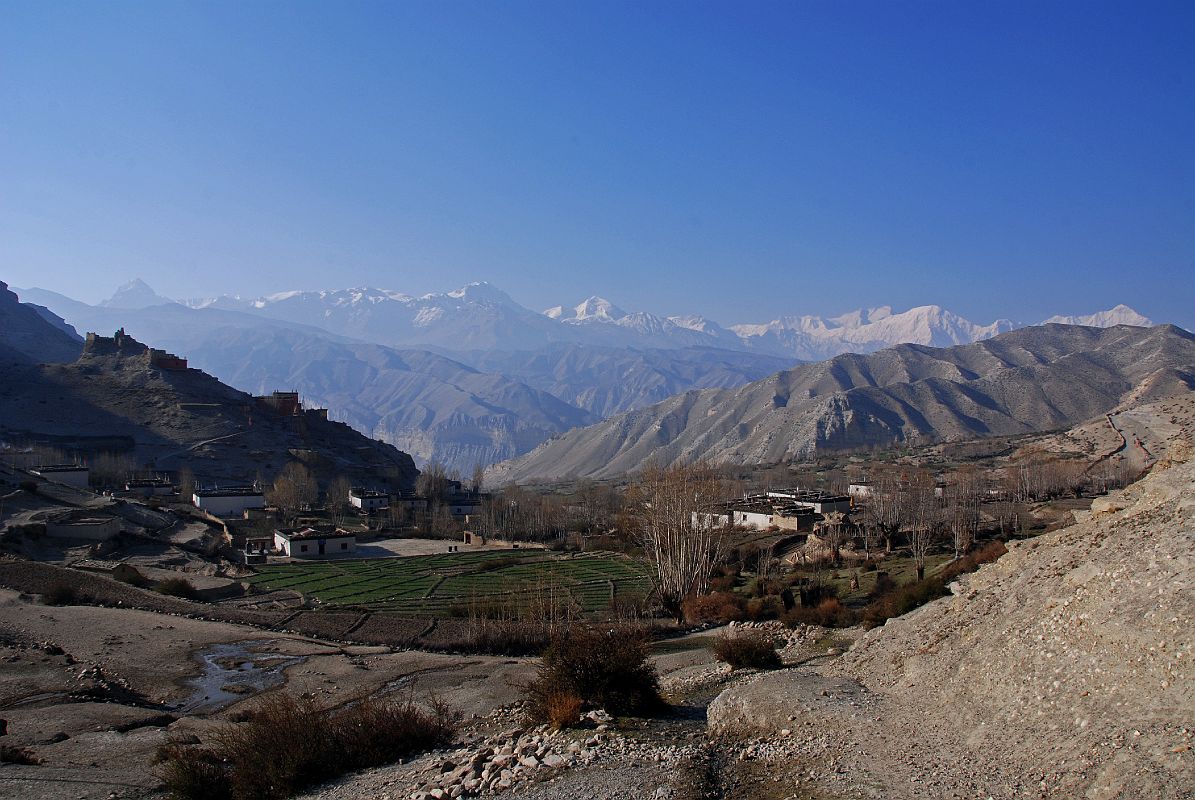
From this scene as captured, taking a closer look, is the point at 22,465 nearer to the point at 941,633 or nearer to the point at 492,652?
the point at 492,652

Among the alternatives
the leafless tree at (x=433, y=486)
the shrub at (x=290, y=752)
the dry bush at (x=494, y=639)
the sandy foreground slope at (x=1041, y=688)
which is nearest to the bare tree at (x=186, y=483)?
the leafless tree at (x=433, y=486)

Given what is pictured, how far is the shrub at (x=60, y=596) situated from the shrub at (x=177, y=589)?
421 centimetres

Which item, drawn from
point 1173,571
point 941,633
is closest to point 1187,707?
point 1173,571

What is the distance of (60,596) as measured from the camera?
3497 centimetres

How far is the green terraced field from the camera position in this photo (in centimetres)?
3869

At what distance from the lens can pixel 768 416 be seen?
193500mm

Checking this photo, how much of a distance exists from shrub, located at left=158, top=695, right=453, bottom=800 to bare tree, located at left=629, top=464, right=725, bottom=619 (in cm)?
2113

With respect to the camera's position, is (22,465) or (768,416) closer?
(22,465)

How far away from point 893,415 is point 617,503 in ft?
323

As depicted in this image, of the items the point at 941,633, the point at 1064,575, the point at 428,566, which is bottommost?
the point at 428,566

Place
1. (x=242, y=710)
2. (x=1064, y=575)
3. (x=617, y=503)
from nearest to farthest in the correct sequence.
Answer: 1. (x=1064, y=575)
2. (x=242, y=710)
3. (x=617, y=503)

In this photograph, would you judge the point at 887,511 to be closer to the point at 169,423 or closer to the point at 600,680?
the point at 600,680

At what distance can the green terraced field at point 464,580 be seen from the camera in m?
38.7

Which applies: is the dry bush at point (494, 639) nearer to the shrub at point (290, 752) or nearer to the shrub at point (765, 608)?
the shrub at point (765, 608)
